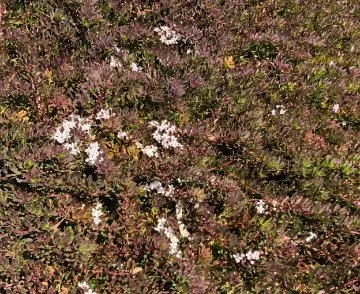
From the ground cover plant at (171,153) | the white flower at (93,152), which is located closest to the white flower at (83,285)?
the ground cover plant at (171,153)

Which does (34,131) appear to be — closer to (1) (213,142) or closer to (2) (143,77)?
(2) (143,77)

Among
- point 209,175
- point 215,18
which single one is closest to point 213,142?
point 209,175

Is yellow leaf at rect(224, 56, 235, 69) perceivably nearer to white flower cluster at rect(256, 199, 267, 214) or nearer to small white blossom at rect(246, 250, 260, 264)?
white flower cluster at rect(256, 199, 267, 214)

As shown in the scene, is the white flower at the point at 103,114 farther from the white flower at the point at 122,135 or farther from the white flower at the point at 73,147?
the white flower at the point at 73,147

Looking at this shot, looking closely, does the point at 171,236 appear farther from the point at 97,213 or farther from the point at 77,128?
the point at 77,128

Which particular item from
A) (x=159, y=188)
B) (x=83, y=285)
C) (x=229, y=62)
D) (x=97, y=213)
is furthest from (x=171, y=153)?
(x=83, y=285)
